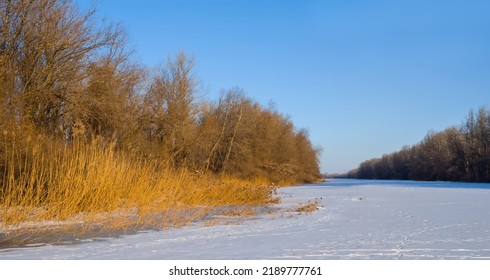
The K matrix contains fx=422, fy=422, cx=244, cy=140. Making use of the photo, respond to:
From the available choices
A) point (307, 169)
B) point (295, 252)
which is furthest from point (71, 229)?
point (307, 169)

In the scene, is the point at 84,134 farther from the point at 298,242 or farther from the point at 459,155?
the point at 459,155

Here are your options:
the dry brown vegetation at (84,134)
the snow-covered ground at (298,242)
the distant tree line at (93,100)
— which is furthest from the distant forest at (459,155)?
the snow-covered ground at (298,242)

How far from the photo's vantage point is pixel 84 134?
10.9 m

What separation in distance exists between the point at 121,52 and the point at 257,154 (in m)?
19.3

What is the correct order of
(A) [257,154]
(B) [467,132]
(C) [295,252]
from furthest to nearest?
1. (B) [467,132]
2. (A) [257,154]
3. (C) [295,252]

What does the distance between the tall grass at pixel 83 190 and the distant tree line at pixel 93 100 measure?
1.79ft

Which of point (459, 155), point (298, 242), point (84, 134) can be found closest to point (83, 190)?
point (84, 134)

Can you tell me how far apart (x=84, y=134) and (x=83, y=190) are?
9.00 ft

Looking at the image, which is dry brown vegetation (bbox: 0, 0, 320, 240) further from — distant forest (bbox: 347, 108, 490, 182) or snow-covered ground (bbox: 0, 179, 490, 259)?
distant forest (bbox: 347, 108, 490, 182)

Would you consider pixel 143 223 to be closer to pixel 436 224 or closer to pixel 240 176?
pixel 436 224

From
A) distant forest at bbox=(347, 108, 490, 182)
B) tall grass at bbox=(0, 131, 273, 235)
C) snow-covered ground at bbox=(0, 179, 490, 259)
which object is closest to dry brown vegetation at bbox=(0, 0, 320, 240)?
tall grass at bbox=(0, 131, 273, 235)

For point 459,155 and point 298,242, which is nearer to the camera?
point 298,242

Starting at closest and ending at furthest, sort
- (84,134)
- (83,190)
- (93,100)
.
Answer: (83,190) < (84,134) < (93,100)

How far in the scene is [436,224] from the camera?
26.5 feet
